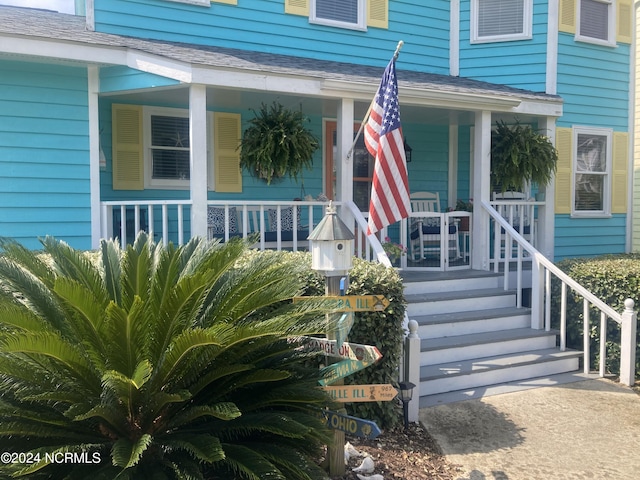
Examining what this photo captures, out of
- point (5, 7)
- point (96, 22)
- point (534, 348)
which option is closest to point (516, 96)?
point (534, 348)

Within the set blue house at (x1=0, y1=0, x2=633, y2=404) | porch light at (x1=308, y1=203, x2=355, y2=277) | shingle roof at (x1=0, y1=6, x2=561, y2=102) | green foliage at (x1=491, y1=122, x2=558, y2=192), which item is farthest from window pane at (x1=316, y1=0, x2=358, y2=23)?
porch light at (x1=308, y1=203, x2=355, y2=277)

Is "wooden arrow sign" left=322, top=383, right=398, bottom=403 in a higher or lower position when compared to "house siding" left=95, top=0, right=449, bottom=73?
lower

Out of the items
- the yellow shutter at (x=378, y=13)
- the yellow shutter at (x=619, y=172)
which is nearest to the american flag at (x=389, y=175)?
the yellow shutter at (x=378, y=13)

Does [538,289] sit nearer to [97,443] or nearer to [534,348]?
[534,348]

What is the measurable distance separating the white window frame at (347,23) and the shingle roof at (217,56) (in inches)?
25.7

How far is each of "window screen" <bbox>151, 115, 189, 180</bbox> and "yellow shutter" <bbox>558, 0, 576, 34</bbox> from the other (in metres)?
6.44

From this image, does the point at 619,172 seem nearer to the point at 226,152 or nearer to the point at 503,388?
the point at 503,388

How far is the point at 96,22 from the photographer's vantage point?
7.59 metres

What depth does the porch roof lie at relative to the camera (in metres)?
6.14

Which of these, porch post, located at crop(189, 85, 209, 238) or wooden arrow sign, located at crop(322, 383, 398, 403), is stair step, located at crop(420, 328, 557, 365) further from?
porch post, located at crop(189, 85, 209, 238)

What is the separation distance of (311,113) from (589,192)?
17.3 feet

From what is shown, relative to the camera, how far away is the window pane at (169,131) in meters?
8.02

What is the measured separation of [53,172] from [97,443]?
15.4ft

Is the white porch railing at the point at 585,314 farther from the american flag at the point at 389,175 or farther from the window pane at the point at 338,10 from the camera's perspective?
the window pane at the point at 338,10
